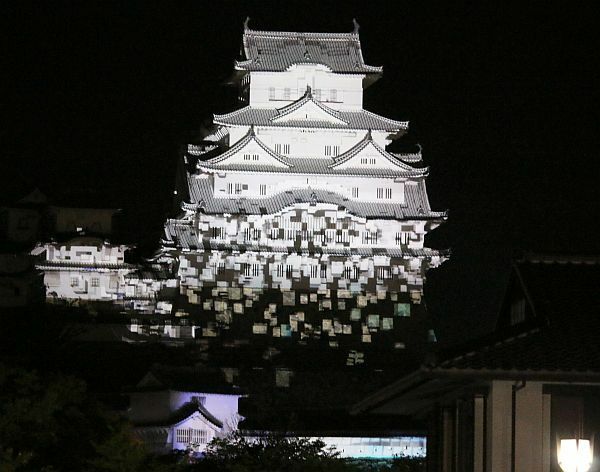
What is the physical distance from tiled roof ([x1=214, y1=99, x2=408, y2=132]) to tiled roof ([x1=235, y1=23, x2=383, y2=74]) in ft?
5.09

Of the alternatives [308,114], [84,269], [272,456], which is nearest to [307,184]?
[308,114]

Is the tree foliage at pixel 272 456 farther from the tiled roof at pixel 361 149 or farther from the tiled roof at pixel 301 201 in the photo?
the tiled roof at pixel 361 149

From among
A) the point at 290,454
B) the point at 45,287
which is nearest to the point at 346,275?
the point at 45,287

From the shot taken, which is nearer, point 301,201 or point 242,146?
point 301,201

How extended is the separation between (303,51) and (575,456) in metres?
46.5

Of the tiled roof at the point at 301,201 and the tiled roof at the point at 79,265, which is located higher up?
the tiled roof at the point at 301,201

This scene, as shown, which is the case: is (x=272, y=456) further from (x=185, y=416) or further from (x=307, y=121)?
(x=307, y=121)

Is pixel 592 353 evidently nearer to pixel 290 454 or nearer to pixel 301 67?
pixel 290 454

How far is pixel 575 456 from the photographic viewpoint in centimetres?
1248

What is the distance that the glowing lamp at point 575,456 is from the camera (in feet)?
40.8

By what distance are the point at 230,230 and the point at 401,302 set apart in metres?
6.36

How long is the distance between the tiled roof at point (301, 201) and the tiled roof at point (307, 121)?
7.82 feet

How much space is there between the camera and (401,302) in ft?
180

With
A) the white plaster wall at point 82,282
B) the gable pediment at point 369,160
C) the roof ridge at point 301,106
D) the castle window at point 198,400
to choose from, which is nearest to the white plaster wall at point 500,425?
the castle window at point 198,400
